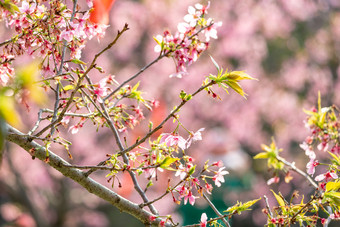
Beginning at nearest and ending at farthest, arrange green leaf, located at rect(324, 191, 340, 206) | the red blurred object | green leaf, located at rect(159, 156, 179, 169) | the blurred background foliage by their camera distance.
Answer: green leaf, located at rect(159, 156, 179, 169) < green leaf, located at rect(324, 191, 340, 206) < the red blurred object < the blurred background foliage

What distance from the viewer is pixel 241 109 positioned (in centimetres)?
1077

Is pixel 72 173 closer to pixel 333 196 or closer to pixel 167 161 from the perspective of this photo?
pixel 167 161

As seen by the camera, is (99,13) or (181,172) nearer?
(181,172)

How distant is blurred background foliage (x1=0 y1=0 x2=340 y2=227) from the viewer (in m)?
8.93

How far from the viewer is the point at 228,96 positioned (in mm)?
10344

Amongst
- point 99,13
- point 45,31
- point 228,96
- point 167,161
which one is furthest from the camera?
point 228,96

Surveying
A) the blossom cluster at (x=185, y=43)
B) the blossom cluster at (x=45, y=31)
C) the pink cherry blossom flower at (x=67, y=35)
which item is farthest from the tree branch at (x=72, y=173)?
the blossom cluster at (x=185, y=43)

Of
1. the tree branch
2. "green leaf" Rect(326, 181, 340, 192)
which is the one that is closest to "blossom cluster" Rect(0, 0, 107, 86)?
the tree branch

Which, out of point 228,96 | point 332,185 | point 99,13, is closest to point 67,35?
point 99,13

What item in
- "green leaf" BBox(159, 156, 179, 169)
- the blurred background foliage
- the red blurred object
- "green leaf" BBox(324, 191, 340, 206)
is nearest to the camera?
"green leaf" BBox(159, 156, 179, 169)

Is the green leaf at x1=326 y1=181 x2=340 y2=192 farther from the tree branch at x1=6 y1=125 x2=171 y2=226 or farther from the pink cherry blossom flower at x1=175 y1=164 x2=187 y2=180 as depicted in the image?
the tree branch at x1=6 y1=125 x2=171 y2=226

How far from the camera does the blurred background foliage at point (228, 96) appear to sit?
8.93m

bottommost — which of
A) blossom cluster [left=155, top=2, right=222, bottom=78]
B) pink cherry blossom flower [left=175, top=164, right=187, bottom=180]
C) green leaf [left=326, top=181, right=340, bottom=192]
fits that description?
green leaf [left=326, top=181, right=340, bottom=192]

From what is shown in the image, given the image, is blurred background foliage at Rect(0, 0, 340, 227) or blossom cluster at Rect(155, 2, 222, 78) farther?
blurred background foliage at Rect(0, 0, 340, 227)
